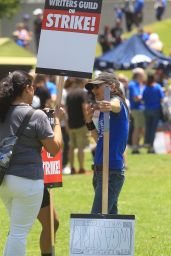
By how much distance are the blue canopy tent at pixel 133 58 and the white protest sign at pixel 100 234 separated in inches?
803

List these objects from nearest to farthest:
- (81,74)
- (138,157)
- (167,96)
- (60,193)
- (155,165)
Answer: (81,74) < (60,193) < (155,165) < (138,157) < (167,96)

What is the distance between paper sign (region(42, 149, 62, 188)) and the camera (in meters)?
9.07

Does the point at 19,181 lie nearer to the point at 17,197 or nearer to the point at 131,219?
the point at 17,197

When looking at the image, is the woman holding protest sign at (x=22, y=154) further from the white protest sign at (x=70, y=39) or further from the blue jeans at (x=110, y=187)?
the blue jeans at (x=110, y=187)

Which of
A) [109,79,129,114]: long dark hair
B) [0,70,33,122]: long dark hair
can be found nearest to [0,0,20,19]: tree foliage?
[109,79,129,114]: long dark hair

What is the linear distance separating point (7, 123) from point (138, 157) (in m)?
13.1

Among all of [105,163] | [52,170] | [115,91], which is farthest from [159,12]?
[105,163]

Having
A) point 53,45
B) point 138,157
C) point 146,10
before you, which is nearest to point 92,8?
point 53,45

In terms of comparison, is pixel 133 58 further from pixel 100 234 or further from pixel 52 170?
pixel 100 234

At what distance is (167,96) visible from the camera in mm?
23234

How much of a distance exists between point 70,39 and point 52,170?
151cm

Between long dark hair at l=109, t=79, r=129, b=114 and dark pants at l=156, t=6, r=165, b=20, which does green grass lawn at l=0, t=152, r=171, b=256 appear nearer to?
long dark hair at l=109, t=79, r=129, b=114

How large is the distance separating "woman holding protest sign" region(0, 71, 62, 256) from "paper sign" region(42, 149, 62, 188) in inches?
49.6

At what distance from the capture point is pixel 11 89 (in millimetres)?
7785
